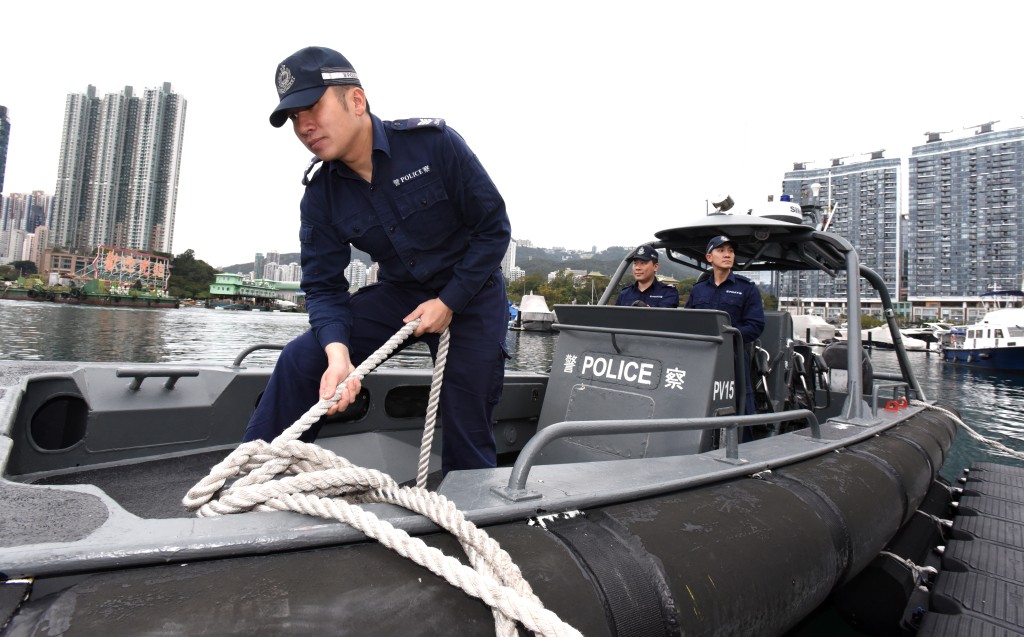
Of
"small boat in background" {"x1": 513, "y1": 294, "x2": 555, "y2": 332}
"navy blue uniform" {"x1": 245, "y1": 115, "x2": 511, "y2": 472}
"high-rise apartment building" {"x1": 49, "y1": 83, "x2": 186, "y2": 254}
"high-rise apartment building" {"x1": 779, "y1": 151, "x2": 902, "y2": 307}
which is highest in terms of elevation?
"high-rise apartment building" {"x1": 49, "y1": 83, "x2": 186, "y2": 254}

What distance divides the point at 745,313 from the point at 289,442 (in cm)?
371

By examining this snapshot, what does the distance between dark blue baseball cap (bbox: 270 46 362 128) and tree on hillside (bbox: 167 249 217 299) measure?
7183 centimetres

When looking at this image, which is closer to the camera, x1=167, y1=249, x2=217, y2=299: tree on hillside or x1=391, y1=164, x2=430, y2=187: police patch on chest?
x1=391, y1=164, x2=430, y2=187: police patch on chest

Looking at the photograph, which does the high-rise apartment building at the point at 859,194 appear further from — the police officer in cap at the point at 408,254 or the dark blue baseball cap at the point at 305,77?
the dark blue baseball cap at the point at 305,77

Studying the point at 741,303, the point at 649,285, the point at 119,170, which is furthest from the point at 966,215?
the point at 119,170

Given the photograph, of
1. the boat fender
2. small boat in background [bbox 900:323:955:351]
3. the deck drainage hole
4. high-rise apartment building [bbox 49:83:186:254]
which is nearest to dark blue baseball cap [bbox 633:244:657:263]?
the boat fender

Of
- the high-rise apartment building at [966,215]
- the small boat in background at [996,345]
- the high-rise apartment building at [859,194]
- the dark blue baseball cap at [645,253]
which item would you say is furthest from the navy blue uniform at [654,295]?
the high-rise apartment building at [966,215]

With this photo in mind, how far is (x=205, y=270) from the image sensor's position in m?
75.0

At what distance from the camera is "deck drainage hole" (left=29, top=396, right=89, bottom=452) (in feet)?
8.51

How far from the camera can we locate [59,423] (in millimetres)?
2652

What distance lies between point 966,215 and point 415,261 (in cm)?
10402

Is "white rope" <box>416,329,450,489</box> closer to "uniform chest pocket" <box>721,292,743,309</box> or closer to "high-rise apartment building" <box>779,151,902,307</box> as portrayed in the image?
"uniform chest pocket" <box>721,292,743,309</box>

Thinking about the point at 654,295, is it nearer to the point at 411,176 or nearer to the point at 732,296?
the point at 732,296

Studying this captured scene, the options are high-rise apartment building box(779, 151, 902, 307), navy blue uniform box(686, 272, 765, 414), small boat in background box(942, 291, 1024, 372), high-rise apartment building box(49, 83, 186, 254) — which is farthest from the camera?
high-rise apartment building box(49, 83, 186, 254)
